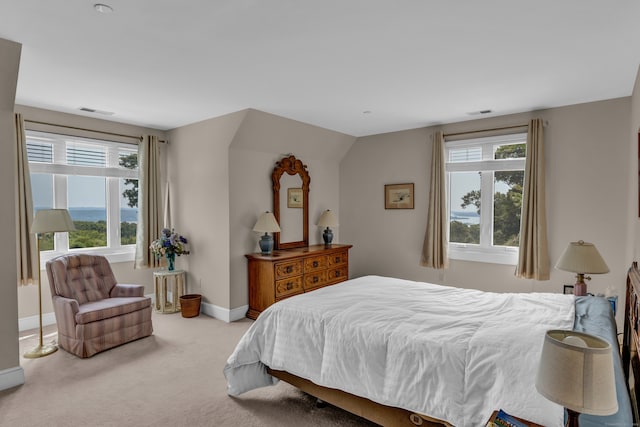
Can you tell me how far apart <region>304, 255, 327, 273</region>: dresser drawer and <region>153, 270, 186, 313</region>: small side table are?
66.3 inches

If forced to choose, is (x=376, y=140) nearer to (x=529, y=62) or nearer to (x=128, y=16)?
(x=529, y=62)

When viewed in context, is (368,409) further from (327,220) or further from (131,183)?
(131,183)

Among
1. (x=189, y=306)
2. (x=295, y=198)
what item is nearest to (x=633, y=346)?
(x=295, y=198)

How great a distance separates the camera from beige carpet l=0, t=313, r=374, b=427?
8.08ft

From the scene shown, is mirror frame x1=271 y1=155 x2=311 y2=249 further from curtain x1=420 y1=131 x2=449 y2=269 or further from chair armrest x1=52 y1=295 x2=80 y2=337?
chair armrest x1=52 y1=295 x2=80 y2=337

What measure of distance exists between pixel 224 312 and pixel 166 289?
3.18 ft

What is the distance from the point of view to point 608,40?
246 centimetres

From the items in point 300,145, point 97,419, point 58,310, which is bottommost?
point 97,419

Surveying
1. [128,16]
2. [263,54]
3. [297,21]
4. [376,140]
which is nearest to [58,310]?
[128,16]

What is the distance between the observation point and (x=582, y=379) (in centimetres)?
102

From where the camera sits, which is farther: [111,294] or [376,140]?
[376,140]

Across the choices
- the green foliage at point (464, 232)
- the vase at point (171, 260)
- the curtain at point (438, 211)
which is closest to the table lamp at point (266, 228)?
the vase at point (171, 260)

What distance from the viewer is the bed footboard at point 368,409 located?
6.57 feet

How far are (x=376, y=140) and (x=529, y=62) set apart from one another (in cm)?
299
